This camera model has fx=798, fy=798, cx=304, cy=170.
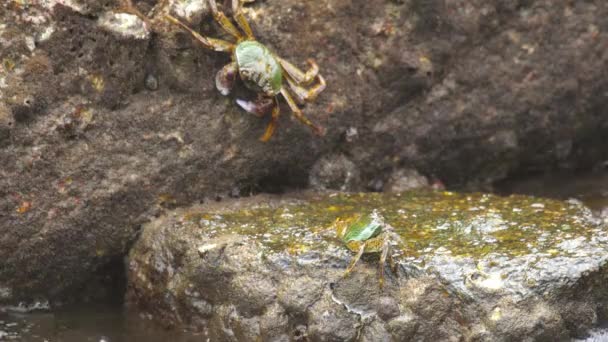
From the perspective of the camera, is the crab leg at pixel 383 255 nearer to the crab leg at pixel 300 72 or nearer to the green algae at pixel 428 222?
the green algae at pixel 428 222

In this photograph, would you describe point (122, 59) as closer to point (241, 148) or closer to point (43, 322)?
point (241, 148)

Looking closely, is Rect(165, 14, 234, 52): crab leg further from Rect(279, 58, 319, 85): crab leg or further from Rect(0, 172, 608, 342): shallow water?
Rect(0, 172, 608, 342): shallow water

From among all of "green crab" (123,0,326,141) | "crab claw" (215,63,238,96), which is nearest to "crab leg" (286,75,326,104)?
"green crab" (123,0,326,141)

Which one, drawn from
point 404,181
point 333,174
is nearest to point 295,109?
point 333,174

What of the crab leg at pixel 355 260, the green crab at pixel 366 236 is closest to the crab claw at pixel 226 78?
the green crab at pixel 366 236

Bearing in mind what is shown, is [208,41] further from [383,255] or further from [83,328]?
[83,328]

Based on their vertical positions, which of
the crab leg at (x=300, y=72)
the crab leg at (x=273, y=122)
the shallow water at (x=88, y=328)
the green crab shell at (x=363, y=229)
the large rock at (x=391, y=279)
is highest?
the crab leg at (x=300, y=72)

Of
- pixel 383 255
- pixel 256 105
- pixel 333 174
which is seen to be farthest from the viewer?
pixel 333 174
